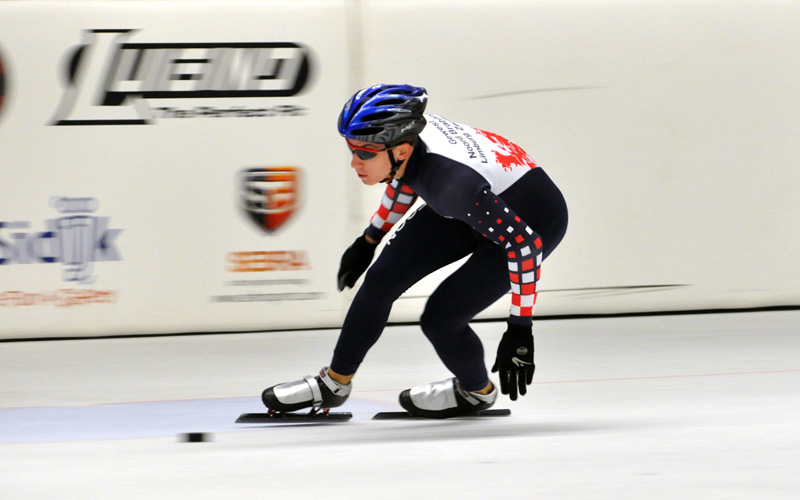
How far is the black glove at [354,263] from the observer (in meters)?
3.45

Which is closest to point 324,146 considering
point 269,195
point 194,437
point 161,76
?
point 269,195

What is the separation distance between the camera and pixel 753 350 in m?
4.92

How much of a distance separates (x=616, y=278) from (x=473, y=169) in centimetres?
306

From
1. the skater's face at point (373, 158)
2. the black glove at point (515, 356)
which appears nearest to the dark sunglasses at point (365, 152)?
the skater's face at point (373, 158)

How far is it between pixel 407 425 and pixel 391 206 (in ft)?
2.45

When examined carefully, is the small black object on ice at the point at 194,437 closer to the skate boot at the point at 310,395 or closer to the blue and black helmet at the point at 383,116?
the skate boot at the point at 310,395

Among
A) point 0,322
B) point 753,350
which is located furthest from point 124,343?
point 753,350

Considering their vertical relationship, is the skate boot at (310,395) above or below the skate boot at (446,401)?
above

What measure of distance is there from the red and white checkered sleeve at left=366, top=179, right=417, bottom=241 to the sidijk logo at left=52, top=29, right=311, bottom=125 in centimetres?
221

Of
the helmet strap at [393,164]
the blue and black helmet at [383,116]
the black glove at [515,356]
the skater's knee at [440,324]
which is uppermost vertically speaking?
the blue and black helmet at [383,116]

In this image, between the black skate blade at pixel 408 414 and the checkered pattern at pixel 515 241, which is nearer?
the checkered pattern at pixel 515 241

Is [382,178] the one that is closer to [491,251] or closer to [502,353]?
[491,251]

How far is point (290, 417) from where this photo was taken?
340 cm

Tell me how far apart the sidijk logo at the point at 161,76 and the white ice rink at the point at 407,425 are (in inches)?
48.6
